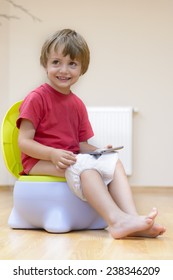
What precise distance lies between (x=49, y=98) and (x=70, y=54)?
175 mm

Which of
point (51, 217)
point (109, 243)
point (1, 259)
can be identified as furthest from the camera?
point (51, 217)

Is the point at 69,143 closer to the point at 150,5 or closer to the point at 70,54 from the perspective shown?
the point at 70,54

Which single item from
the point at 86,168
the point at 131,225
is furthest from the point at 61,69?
the point at 131,225

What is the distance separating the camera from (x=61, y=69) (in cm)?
186

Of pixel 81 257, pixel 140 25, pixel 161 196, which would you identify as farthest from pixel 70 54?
pixel 140 25

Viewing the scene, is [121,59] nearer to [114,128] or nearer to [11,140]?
[114,128]

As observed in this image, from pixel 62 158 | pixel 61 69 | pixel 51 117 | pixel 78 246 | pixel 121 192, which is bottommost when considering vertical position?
pixel 78 246

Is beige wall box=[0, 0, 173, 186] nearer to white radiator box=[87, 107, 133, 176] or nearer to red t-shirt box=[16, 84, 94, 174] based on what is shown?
white radiator box=[87, 107, 133, 176]

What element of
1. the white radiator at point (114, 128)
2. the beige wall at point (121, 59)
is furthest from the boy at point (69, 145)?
the beige wall at point (121, 59)

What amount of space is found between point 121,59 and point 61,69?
208 cm

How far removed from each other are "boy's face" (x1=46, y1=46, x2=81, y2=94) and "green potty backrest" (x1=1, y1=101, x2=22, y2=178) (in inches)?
7.8

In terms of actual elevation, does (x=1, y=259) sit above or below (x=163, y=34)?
below

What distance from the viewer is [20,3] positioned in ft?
12.7

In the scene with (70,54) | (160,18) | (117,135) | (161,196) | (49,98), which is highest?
(160,18)
